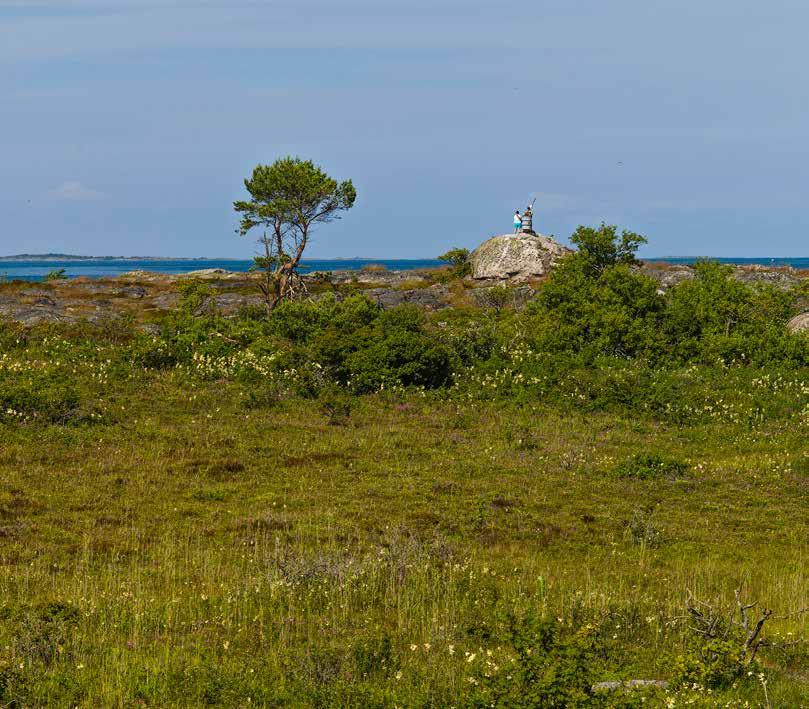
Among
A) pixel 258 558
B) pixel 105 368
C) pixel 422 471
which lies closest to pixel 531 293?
pixel 105 368

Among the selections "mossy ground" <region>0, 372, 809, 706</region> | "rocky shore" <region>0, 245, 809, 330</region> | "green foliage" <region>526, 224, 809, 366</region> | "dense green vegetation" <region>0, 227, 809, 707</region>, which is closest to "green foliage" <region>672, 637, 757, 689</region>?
"dense green vegetation" <region>0, 227, 809, 707</region>

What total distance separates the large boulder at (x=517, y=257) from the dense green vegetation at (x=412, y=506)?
34.1 meters

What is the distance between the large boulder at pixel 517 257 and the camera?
240 feet

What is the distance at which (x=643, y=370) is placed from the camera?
30453mm

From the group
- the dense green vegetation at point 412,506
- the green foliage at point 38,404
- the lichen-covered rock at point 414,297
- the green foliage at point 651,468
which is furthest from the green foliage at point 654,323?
the lichen-covered rock at point 414,297

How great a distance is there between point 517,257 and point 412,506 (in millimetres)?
57865

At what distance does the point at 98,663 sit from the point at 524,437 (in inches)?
626

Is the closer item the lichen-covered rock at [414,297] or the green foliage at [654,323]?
the green foliage at [654,323]

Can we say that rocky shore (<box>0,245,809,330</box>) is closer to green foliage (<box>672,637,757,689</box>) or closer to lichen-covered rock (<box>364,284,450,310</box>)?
lichen-covered rock (<box>364,284,450,310</box>)

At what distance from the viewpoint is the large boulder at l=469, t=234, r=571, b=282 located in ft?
240

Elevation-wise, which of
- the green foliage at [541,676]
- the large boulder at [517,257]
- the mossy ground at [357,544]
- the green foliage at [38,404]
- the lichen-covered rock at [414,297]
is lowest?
the mossy ground at [357,544]

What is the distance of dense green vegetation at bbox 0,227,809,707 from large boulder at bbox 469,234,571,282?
112ft

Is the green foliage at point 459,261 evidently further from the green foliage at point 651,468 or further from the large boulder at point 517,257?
the green foliage at point 651,468

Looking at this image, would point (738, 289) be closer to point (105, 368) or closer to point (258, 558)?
point (105, 368)
